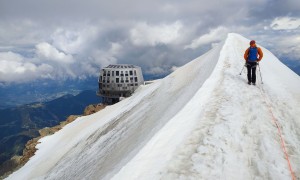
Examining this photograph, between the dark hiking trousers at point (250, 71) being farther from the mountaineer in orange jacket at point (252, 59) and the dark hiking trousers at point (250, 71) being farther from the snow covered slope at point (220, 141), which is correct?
the snow covered slope at point (220, 141)

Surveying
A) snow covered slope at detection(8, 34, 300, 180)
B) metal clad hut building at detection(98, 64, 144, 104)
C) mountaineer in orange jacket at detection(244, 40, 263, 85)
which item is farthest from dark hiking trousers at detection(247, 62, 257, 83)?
metal clad hut building at detection(98, 64, 144, 104)

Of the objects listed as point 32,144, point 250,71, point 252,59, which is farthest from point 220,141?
point 32,144

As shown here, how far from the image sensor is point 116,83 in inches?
3007

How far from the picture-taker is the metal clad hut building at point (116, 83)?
251ft

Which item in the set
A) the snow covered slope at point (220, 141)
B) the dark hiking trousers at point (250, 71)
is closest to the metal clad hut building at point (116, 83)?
the snow covered slope at point (220, 141)

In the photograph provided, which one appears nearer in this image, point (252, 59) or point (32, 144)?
point (252, 59)

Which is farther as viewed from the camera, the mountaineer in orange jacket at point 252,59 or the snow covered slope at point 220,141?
the mountaineer in orange jacket at point 252,59

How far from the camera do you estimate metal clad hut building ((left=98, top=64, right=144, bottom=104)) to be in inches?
3012

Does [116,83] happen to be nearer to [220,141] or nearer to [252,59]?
[252,59]

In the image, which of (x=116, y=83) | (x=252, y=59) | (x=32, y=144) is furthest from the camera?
(x=116, y=83)

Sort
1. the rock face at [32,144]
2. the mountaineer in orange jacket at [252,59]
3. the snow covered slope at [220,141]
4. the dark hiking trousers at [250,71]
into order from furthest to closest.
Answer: the rock face at [32,144] < the mountaineer in orange jacket at [252,59] < the dark hiking trousers at [250,71] < the snow covered slope at [220,141]

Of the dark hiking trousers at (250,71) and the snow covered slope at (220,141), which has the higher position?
Result: the dark hiking trousers at (250,71)

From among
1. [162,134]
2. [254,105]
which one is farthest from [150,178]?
[254,105]

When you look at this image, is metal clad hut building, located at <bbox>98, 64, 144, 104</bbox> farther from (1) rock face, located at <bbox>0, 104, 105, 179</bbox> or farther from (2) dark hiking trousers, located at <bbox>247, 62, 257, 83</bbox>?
(2) dark hiking trousers, located at <bbox>247, 62, 257, 83</bbox>
